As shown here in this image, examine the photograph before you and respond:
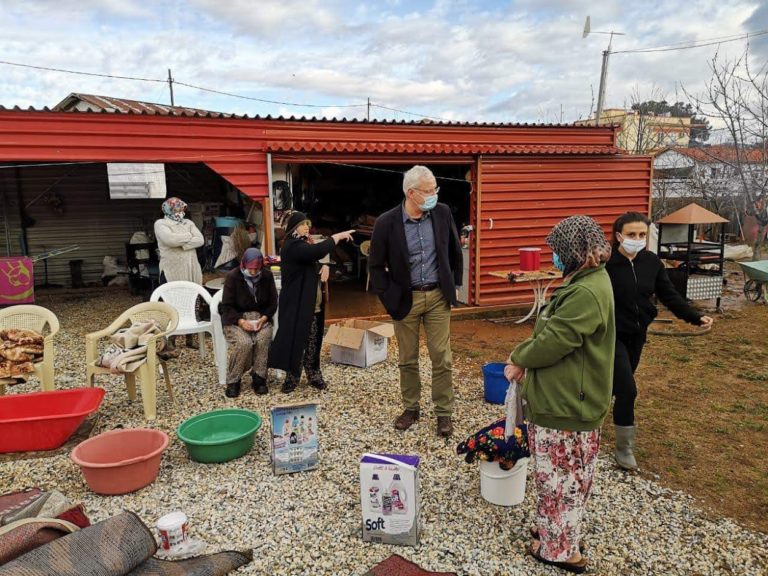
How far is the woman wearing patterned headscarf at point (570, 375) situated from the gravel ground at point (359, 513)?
1.42 feet

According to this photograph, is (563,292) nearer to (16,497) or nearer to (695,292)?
(16,497)

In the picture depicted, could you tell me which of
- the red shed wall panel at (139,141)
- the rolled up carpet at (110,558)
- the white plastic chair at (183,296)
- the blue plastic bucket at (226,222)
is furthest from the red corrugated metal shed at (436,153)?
the rolled up carpet at (110,558)

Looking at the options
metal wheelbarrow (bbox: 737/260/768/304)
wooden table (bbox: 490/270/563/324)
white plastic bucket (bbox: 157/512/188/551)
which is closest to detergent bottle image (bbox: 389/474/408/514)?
white plastic bucket (bbox: 157/512/188/551)

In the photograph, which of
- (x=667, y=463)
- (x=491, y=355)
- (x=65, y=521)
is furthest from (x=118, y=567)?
(x=491, y=355)

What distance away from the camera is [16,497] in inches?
109

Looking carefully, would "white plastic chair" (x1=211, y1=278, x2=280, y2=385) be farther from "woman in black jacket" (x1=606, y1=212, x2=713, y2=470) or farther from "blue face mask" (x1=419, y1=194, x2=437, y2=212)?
"woman in black jacket" (x1=606, y1=212, x2=713, y2=470)

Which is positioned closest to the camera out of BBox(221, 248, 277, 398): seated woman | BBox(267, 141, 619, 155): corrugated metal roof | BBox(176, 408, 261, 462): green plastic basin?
BBox(176, 408, 261, 462): green plastic basin

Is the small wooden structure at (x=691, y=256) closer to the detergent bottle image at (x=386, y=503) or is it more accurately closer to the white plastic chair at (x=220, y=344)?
the white plastic chair at (x=220, y=344)

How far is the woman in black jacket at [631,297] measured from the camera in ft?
10.1

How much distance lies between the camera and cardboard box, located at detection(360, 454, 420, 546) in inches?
101

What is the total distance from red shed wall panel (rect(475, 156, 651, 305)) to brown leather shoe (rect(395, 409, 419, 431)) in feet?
14.4

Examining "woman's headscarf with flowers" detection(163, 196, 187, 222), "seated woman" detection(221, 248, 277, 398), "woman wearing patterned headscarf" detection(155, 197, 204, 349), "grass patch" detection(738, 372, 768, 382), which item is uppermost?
"woman's headscarf with flowers" detection(163, 196, 187, 222)

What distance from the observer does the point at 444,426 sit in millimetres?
3799

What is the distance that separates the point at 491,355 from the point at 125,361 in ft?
12.0
